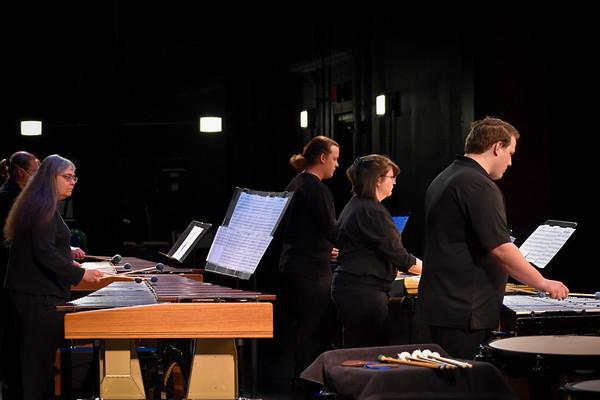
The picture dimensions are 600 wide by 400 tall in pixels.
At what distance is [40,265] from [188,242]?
6.63 feet

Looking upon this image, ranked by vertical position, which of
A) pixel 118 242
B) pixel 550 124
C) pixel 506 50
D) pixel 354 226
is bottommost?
pixel 118 242

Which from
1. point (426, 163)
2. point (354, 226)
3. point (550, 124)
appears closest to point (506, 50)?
point (550, 124)

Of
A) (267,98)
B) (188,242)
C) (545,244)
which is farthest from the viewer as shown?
(267,98)

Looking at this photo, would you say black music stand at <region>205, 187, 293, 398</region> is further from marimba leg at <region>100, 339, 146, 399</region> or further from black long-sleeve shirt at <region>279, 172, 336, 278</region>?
marimba leg at <region>100, 339, 146, 399</region>

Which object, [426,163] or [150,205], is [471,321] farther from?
[150,205]

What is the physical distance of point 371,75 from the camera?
9.64m

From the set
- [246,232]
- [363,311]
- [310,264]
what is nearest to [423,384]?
[363,311]

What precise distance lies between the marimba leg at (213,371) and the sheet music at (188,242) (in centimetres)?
225

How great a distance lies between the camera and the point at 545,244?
18.0 ft

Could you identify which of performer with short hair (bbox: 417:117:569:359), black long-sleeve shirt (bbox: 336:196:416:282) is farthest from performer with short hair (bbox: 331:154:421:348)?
performer with short hair (bbox: 417:117:569:359)

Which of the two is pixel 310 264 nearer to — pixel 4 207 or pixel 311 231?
pixel 311 231

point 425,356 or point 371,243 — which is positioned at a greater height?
point 371,243

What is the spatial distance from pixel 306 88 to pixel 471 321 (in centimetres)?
667

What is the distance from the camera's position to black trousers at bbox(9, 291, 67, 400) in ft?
16.2
